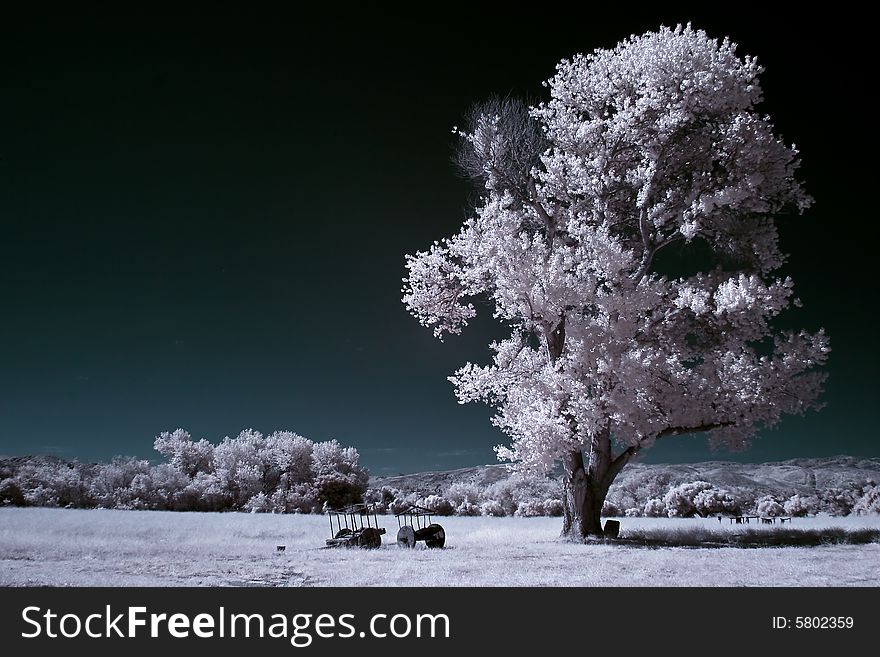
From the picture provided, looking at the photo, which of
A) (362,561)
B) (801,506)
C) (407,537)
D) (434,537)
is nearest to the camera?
(362,561)

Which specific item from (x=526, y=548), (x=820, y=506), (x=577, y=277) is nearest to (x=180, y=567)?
(x=526, y=548)

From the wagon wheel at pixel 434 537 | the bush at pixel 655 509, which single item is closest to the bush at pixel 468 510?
the bush at pixel 655 509

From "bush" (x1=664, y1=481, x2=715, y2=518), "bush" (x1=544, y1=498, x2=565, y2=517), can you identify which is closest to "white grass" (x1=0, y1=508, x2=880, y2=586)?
"bush" (x1=544, y1=498, x2=565, y2=517)

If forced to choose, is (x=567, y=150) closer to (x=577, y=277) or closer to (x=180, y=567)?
(x=577, y=277)

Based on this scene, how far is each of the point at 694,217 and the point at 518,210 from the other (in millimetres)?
4712

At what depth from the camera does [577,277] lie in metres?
16.7

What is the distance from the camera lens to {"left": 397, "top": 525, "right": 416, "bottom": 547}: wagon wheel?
15.9m

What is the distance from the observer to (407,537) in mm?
16031

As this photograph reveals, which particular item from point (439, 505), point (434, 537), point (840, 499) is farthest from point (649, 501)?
point (434, 537)

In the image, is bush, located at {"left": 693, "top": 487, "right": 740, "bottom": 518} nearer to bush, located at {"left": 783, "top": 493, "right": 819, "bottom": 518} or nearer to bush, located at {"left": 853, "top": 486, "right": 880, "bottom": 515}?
bush, located at {"left": 783, "top": 493, "right": 819, "bottom": 518}

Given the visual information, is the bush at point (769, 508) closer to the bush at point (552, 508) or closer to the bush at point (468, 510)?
the bush at point (552, 508)

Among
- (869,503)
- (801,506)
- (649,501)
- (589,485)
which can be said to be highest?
(589,485)

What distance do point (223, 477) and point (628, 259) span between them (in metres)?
22.1

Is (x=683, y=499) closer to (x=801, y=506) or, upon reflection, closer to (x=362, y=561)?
(x=801, y=506)
